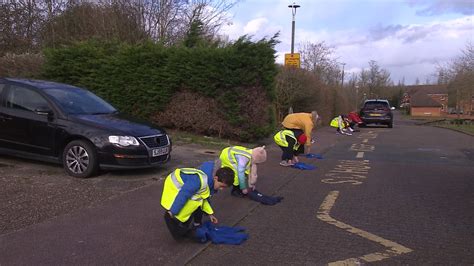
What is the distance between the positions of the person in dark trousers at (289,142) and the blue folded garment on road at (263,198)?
10.5 ft

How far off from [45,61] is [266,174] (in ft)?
31.8

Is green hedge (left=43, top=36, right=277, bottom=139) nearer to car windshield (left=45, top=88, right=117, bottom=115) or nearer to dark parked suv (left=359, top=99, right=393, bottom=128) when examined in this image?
car windshield (left=45, top=88, right=117, bottom=115)

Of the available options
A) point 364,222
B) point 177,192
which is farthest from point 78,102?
point 364,222

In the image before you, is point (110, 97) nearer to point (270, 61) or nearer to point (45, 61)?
point (45, 61)

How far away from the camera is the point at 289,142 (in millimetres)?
10500

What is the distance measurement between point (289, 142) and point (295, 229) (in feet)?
15.8

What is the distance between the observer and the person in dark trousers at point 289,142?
10.5 meters

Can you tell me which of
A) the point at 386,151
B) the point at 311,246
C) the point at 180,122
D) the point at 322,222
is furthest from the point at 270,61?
the point at 311,246

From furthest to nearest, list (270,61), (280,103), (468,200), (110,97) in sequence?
1. (280,103)
2. (110,97)
3. (270,61)
4. (468,200)

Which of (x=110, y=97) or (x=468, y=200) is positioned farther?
(x=110, y=97)

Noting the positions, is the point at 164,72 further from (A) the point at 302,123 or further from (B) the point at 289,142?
(B) the point at 289,142

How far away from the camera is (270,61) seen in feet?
47.2

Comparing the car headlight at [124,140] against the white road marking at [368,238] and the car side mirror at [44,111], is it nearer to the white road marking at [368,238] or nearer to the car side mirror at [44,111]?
the car side mirror at [44,111]

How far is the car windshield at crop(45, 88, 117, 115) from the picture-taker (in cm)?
882
